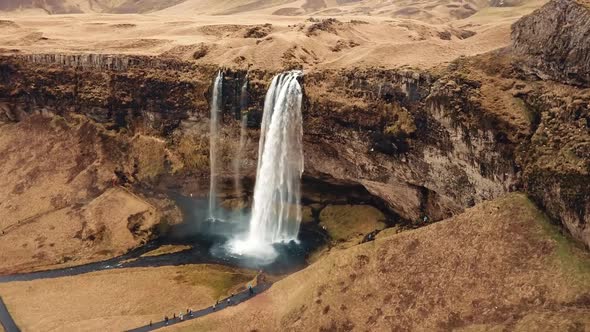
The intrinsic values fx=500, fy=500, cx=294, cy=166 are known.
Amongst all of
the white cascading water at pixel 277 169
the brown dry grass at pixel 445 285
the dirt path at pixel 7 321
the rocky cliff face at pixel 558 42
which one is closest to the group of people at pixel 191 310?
the brown dry grass at pixel 445 285

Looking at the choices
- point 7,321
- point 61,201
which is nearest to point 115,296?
point 7,321

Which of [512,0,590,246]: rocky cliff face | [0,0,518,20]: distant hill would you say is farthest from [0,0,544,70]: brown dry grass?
[0,0,518,20]: distant hill

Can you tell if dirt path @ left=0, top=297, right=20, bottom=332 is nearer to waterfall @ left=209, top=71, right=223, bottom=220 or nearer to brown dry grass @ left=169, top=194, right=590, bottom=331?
brown dry grass @ left=169, top=194, right=590, bottom=331

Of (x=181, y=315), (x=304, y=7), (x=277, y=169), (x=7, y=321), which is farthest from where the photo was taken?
(x=304, y=7)

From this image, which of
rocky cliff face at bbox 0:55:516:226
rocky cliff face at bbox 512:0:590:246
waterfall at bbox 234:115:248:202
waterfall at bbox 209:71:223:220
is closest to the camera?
rocky cliff face at bbox 512:0:590:246

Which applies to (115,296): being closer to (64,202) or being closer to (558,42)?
(64,202)

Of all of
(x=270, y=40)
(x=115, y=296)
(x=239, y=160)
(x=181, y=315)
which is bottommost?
(x=115, y=296)
